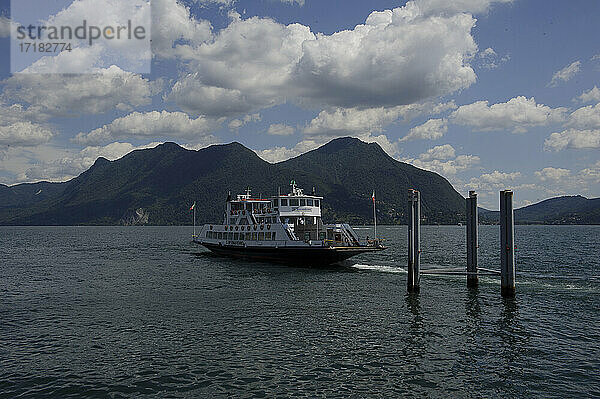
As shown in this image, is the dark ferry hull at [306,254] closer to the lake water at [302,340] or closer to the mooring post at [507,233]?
the lake water at [302,340]

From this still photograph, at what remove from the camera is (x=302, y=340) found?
69.8 ft

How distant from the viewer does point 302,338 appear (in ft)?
71.0

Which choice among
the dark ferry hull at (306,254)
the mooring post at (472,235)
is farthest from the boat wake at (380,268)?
the mooring post at (472,235)

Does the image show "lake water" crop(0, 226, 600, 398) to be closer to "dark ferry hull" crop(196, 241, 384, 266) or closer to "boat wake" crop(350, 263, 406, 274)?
"boat wake" crop(350, 263, 406, 274)

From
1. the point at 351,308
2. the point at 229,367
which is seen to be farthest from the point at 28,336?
the point at 351,308

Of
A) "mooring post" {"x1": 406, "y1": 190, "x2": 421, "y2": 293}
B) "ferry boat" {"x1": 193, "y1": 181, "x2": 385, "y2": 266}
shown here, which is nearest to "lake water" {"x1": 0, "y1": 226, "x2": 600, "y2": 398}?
"mooring post" {"x1": 406, "y1": 190, "x2": 421, "y2": 293}

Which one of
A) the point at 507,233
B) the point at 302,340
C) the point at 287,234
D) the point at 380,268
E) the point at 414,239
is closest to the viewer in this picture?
the point at 302,340

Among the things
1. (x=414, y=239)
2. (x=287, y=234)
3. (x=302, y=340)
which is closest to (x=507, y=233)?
(x=414, y=239)

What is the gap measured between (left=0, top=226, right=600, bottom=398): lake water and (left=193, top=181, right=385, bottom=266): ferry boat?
1074 centimetres

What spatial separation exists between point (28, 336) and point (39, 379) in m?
7.03

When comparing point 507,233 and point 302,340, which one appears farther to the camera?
point 507,233

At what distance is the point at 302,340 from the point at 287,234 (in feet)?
106

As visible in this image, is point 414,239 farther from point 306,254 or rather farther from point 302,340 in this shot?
point 306,254

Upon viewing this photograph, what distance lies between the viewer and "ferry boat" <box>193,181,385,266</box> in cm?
4956
